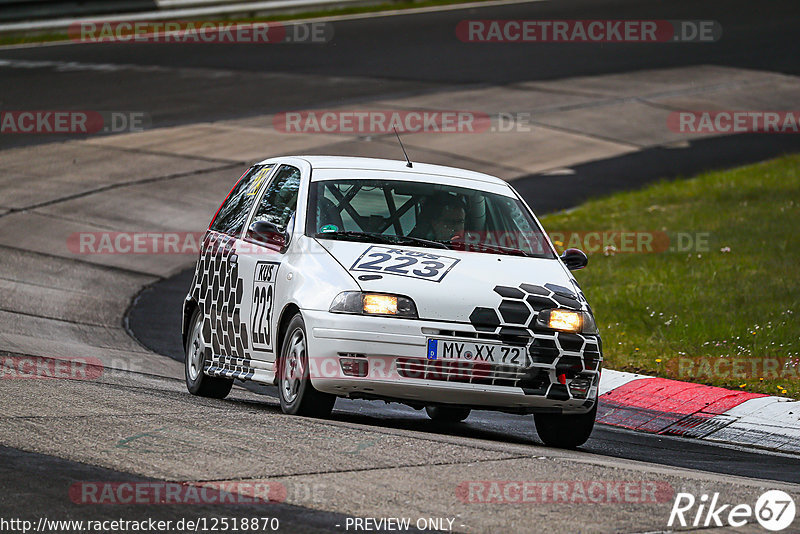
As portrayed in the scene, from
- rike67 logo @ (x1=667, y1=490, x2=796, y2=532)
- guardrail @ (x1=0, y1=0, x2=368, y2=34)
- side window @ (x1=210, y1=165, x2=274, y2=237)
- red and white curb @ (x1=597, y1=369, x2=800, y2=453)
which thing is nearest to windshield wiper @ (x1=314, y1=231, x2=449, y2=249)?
side window @ (x1=210, y1=165, x2=274, y2=237)

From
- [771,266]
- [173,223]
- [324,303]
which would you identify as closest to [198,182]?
[173,223]

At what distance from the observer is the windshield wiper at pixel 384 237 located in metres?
8.59

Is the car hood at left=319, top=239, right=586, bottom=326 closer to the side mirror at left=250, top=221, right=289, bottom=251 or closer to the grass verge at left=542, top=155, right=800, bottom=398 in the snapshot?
the side mirror at left=250, top=221, right=289, bottom=251

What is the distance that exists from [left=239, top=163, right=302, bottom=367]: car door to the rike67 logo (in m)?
3.21

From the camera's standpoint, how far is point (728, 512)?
6.05 m

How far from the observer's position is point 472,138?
77.5 ft

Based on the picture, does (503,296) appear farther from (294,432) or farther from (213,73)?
(213,73)

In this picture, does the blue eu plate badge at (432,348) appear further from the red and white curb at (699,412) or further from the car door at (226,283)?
the red and white curb at (699,412)

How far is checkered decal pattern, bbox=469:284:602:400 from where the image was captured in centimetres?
789

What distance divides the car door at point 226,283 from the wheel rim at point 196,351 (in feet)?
0.33

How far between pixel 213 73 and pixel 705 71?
1058 cm

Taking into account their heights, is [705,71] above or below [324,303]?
above

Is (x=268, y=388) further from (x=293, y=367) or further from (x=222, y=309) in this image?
(x=293, y=367)

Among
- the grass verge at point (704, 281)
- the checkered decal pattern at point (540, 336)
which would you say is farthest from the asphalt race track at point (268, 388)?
the grass verge at point (704, 281)
